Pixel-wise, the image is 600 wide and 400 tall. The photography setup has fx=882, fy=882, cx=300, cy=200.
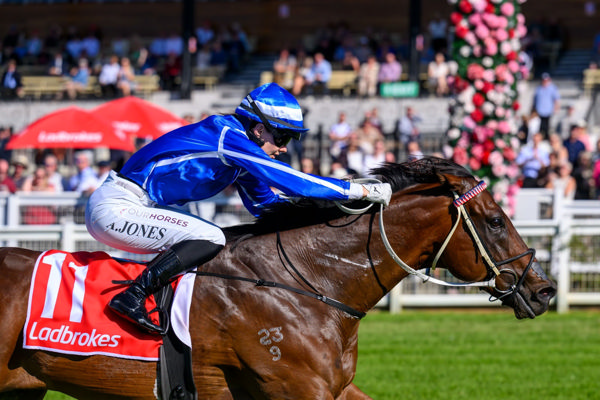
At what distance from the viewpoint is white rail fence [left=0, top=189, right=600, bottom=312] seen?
10781mm

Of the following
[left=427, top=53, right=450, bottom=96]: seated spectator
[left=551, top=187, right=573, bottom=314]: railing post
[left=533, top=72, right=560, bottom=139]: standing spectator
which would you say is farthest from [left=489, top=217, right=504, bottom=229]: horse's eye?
[left=427, top=53, right=450, bottom=96]: seated spectator

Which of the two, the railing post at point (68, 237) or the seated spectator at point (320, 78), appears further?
the seated spectator at point (320, 78)

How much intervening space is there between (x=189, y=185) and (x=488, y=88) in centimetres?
725

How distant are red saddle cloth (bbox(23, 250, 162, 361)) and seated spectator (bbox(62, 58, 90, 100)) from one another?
18.6 m

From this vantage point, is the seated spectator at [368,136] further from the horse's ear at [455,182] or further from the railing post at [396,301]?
the horse's ear at [455,182]

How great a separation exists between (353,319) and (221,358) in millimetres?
712

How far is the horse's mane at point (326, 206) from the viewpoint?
475 cm

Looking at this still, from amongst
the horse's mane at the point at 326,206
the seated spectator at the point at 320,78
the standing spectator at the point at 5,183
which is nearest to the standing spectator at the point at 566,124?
the seated spectator at the point at 320,78

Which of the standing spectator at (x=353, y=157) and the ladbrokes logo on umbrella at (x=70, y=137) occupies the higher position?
the ladbrokes logo on umbrella at (x=70, y=137)

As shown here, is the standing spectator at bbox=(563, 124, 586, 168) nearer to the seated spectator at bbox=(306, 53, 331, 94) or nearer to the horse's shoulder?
the seated spectator at bbox=(306, 53, 331, 94)

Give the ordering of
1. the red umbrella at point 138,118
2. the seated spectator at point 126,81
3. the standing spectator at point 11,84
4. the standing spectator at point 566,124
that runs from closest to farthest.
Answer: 1. the red umbrella at point 138,118
2. the standing spectator at point 566,124
3. the seated spectator at point 126,81
4. the standing spectator at point 11,84

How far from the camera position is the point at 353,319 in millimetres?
4586

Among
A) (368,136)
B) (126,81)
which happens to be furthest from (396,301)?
(126,81)

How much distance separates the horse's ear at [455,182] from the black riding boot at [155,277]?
128cm
